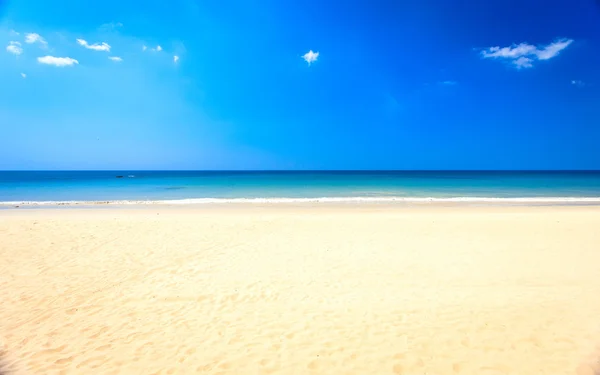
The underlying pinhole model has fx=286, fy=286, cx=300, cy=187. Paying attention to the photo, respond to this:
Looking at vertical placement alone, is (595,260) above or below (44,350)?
above

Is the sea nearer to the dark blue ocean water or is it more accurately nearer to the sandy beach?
the dark blue ocean water

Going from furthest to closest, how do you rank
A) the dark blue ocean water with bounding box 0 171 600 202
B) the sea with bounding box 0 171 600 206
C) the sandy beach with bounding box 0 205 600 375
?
the dark blue ocean water with bounding box 0 171 600 202 → the sea with bounding box 0 171 600 206 → the sandy beach with bounding box 0 205 600 375

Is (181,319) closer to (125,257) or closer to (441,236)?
(125,257)

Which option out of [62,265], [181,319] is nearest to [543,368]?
[181,319]

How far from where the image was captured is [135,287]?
6402 mm

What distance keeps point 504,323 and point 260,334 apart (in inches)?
157

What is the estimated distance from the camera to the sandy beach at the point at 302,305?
3.94m

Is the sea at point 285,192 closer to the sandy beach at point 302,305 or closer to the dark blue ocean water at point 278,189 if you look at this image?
the dark blue ocean water at point 278,189

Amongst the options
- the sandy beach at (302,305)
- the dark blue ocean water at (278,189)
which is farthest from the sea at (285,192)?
the sandy beach at (302,305)

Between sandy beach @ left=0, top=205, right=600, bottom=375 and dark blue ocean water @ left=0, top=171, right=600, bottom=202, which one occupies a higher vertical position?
dark blue ocean water @ left=0, top=171, right=600, bottom=202

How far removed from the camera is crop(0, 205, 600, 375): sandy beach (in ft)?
12.9

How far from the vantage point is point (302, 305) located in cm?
548

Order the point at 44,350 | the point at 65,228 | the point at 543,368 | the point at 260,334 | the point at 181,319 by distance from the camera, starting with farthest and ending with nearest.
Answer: the point at 65,228
the point at 181,319
the point at 260,334
the point at 44,350
the point at 543,368

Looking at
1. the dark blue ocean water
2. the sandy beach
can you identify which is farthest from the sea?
the sandy beach
